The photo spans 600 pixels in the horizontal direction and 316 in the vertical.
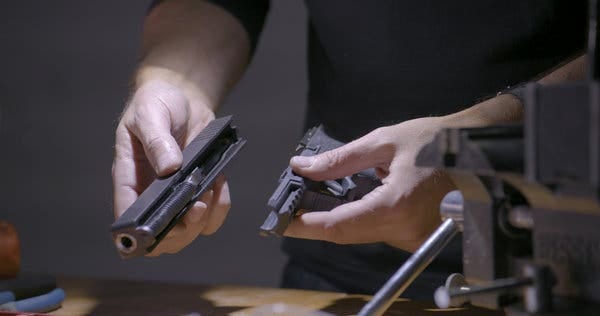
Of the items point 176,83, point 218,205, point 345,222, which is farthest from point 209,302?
point 176,83

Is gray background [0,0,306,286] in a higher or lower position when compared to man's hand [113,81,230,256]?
higher

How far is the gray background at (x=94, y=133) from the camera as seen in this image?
5.08 ft

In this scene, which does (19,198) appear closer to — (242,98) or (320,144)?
(242,98)

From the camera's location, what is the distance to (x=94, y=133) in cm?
162

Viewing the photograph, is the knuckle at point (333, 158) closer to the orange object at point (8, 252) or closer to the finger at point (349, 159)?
the finger at point (349, 159)

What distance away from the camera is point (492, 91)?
3.03ft

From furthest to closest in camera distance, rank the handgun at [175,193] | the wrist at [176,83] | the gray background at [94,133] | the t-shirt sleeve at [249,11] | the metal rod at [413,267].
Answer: the gray background at [94,133]
the t-shirt sleeve at [249,11]
the wrist at [176,83]
the handgun at [175,193]
the metal rod at [413,267]

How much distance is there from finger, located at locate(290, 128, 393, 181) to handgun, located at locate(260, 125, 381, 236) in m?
0.02

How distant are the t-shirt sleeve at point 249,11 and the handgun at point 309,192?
0.38m

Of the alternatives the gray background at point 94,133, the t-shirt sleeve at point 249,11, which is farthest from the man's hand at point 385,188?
the gray background at point 94,133

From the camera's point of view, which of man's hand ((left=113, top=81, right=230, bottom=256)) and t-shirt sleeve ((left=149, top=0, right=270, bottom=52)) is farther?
t-shirt sleeve ((left=149, top=0, right=270, bottom=52))

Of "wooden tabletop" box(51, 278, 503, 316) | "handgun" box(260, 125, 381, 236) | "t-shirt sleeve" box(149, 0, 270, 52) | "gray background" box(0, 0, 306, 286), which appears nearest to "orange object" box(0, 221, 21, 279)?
"wooden tabletop" box(51, 278, 503, 316)

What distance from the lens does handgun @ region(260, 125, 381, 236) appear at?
27.6 inches

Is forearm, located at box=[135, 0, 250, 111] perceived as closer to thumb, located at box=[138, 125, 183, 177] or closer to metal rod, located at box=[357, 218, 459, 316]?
thumb, located at box=[138, 125, 183, 177]
